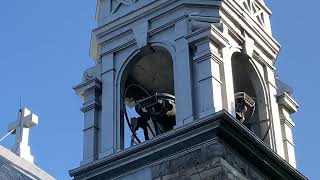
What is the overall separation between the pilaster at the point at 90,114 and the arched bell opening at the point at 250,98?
2604mm

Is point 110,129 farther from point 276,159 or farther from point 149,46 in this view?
point 276,159

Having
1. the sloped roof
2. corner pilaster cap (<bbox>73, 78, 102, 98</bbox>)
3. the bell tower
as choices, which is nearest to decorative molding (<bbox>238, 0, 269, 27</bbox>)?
the bell tower

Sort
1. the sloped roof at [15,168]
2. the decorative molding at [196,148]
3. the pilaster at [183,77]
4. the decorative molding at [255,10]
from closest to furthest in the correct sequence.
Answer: the decorative molding at [196,148], the pilaster at [183,77], the sloped roof at [15,168], the decorative molding at [255,10]

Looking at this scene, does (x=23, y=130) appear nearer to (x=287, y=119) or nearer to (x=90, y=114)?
(x=90, y=114)

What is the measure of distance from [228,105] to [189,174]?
1719 millimetres

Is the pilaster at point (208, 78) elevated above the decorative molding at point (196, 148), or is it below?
above

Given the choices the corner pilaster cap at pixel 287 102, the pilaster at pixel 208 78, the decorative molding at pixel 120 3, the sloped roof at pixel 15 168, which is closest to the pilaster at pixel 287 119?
the corner pilaster cap at pixel 287 102

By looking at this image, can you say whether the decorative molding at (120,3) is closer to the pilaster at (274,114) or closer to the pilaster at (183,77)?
the pilaster at (183,77)

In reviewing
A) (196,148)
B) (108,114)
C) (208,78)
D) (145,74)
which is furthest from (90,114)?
(196,148)

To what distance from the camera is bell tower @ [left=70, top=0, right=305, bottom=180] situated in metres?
19.2

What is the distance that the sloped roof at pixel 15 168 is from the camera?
70.9 ft

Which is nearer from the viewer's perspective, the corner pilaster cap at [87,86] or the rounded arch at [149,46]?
the rounded arch at [149,46]

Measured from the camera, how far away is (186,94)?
65.8ft

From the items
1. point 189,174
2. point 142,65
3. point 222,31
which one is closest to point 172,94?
point 142,65
